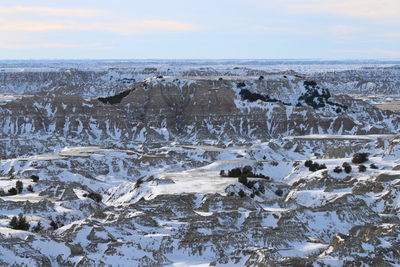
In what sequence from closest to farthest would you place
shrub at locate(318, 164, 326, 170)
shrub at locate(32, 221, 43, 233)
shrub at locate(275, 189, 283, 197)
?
1. shrub at locate(32, 221, 43, 233)
2. shrub at locate(275, 189, 283, 197)
3. shrub at locate(318, 164, 326, 170)

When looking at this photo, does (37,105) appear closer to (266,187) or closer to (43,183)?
(43,183)

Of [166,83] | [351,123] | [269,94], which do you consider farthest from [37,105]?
[351,123]

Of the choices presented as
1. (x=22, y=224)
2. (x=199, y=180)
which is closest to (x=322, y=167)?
(x=199, y=180)

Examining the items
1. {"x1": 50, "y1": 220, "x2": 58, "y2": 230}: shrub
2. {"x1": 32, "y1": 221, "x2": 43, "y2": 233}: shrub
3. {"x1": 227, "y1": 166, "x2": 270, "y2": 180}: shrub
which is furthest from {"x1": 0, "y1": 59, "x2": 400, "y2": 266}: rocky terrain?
{"x1": 227, "y1": 166, "x2": 270, "y2": 180}: shrub

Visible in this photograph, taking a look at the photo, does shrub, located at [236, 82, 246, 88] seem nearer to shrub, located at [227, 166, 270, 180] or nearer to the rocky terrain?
A: the rocky terrain

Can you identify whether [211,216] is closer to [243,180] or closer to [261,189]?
[243,180]

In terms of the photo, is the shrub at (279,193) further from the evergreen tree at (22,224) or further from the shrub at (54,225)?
→ the evergreen tree at (22,224)

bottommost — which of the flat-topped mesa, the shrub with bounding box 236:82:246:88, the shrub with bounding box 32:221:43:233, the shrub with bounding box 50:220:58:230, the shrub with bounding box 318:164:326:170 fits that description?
the flat-topped mesa
